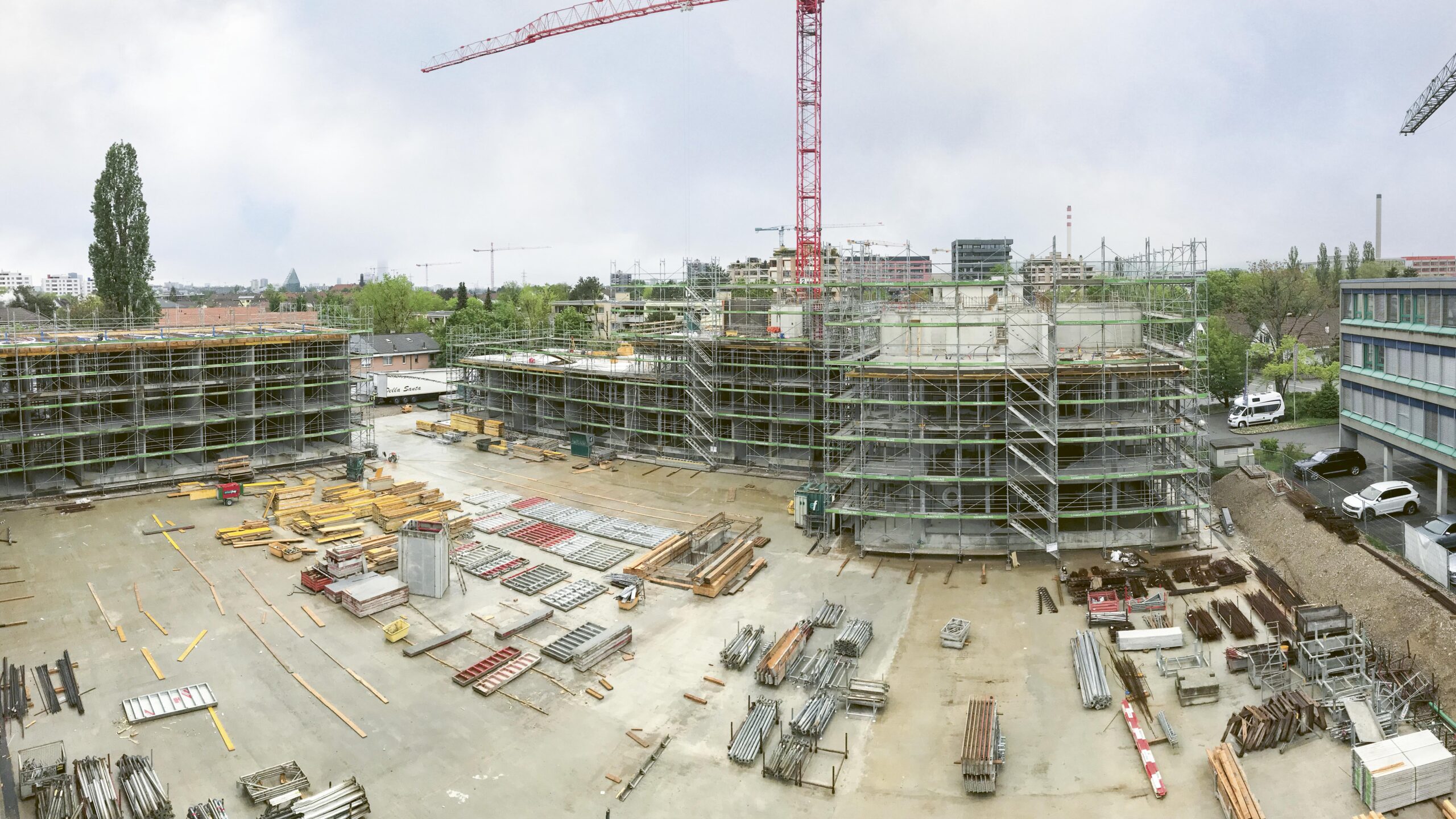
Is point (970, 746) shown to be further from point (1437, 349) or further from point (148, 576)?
point (148, 576)

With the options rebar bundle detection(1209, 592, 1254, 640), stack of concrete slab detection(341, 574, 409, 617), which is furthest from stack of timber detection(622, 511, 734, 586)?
rebar bundle detection(1209, 592, 1254, 640)

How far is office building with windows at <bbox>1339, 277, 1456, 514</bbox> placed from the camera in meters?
24.4

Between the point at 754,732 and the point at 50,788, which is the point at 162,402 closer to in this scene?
the point at 50,788

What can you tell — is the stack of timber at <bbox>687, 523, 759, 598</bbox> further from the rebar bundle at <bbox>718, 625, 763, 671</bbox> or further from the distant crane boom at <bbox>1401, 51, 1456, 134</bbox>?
the distant crane boom at <bbox>1401, 51, 1456, 134</bbox>

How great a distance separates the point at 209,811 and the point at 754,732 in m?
8.82

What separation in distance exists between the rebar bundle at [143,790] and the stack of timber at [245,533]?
13.5 m

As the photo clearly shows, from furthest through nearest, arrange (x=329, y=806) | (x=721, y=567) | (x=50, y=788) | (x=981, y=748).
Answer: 1. (x=721, y=567)
2. (x=981, y=748)
3. (x=50, y=788)
4. (x=329, y=806)

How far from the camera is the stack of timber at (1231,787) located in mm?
13062

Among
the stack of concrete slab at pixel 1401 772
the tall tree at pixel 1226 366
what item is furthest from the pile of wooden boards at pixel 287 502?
the tall tree at pixel 1226 366

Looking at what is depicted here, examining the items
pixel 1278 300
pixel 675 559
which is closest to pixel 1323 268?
pixel 1278 300

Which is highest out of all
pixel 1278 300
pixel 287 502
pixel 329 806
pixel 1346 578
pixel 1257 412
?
pixel 1278 300

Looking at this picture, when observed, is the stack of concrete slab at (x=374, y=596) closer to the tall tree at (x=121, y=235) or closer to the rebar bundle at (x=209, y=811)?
the rebar bundle at (x=209, y=811)

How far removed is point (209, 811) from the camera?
525 inches

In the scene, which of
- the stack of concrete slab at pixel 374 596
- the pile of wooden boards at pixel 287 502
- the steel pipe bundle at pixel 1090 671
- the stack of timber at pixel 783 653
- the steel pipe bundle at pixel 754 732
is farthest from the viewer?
the pile of wooden boards at pixel 287 502
